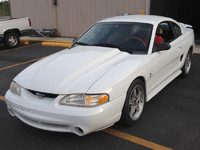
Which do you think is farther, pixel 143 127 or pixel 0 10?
pixel 0 10

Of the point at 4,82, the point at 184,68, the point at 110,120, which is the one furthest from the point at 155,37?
the point at 4,82

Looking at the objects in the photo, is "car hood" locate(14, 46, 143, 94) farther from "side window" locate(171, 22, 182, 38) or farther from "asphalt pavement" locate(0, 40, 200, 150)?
"side window" locate(171, 22, 182, 38)

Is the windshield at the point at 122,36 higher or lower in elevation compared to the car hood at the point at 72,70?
Result: higher

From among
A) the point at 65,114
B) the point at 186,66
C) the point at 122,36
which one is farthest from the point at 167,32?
the point at 65,114

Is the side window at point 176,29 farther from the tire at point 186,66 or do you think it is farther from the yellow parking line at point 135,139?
the yellow parking line at point 135,139

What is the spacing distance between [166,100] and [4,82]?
4.08 meters

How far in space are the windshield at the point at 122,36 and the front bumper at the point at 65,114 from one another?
1.30m

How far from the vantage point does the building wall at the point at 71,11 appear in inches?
459

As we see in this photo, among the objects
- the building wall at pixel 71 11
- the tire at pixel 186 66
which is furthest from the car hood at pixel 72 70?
the building wall at pixel 71 11

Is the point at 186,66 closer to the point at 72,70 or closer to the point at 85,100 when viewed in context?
the point at 72,70

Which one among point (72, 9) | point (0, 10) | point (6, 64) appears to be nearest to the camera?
point (6, 64)

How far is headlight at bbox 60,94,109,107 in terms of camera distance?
281cm

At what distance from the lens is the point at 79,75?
10.4ft

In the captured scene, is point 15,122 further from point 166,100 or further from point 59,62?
point 166,100
